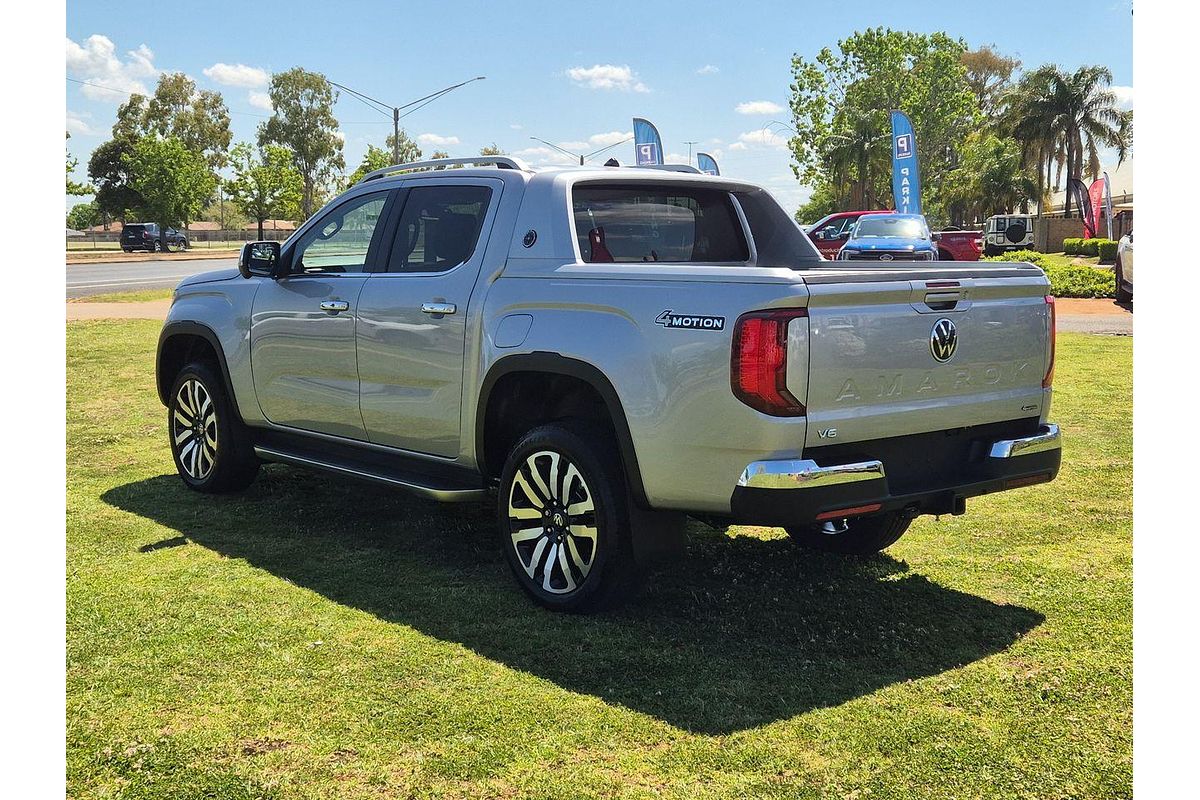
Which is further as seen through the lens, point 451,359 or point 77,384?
point 77,384

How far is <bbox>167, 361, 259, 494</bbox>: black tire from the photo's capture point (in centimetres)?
707

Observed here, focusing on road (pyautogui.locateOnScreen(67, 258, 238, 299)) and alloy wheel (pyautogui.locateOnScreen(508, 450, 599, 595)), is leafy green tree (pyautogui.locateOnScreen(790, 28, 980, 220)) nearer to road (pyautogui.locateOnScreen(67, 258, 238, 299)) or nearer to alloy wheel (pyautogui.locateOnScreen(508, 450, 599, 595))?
road (pyautogui.locateOnScreen(67, 258, 238, 299))

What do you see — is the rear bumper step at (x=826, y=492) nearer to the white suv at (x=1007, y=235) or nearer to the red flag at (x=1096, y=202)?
the white suv at (x=1007, y=235)

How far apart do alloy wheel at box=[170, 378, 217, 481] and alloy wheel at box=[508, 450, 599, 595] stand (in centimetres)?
281

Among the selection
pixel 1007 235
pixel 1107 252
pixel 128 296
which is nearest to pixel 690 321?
pixel 128 296

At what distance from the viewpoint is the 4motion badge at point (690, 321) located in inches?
170

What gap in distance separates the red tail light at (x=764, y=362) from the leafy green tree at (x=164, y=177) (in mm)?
80769

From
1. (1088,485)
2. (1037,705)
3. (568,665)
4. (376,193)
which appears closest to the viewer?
(1037,705)

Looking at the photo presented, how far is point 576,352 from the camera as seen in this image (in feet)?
15.9

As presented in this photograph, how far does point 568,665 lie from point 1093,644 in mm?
2105

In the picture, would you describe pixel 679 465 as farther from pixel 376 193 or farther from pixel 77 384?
pixel 77 384

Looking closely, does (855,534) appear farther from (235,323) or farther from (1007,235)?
(1007,235)

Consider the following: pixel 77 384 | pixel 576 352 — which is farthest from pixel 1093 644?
pixel 77 384

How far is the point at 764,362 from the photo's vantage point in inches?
166
